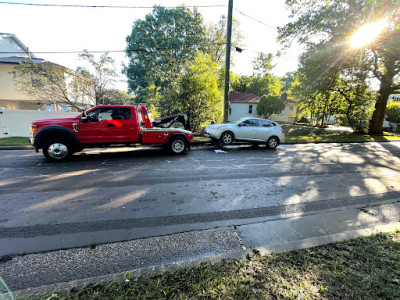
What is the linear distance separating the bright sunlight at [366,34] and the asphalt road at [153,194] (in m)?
10.3

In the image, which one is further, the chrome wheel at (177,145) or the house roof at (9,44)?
the house roof at (9,44)

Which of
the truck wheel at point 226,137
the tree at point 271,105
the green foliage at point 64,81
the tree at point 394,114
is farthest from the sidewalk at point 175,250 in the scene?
the tree at point 394,114

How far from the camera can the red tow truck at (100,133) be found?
6578 millimetres

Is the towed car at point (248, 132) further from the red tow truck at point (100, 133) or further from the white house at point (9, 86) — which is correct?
the white house at point (9, 86)

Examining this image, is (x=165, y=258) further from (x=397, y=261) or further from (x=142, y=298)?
(x=397, y=261)

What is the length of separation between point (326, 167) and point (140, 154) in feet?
24.4

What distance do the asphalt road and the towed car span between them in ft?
9.20

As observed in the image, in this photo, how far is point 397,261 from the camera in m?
2.18

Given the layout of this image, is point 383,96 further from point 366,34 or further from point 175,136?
point 175,136

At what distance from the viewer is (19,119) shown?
38.8 ft

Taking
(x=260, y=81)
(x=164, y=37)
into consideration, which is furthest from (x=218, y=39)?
(x=260, y=81)

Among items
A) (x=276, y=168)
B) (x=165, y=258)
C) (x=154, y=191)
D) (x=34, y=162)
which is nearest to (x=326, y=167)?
(x=276, y=168)

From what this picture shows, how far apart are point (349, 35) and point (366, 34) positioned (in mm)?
1121

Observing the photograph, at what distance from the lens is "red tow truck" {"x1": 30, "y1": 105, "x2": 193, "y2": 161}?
6.58 metres
